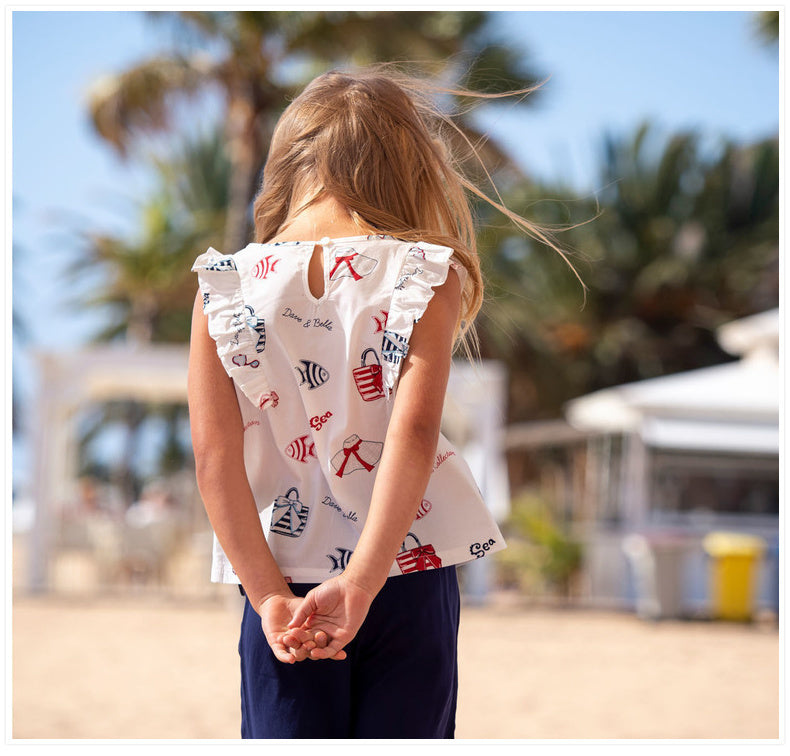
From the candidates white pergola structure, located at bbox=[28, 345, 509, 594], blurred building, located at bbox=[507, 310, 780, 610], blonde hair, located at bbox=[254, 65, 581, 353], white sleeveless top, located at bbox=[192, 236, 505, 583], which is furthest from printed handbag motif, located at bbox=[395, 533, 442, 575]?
blurred building, located at bbox=[507, 310, 780, 610]

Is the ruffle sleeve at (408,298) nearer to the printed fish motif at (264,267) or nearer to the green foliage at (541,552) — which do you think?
the printed fish motif at (264,267)

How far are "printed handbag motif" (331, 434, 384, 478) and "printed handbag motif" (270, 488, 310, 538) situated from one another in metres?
0.09

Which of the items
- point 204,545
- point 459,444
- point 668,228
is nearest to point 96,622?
point 204,545

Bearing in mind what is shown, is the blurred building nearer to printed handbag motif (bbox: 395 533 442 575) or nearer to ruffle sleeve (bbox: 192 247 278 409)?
printed handbag motif (bbox: 395 533 442 575)

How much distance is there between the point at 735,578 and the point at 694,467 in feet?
8.22

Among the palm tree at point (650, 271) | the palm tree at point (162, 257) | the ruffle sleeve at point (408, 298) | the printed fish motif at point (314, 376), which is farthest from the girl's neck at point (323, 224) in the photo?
the palm tree at point (650, 271)

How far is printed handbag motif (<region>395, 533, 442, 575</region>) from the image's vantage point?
59.0 inches

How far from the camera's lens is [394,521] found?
1406 mm

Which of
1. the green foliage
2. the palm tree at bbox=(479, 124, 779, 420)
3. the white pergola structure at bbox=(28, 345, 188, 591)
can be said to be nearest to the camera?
the white pergola structure at bbox=(28, 345, 188, 591)

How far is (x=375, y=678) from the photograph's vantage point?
1.47 meters

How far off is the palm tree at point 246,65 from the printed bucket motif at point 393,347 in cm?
1121

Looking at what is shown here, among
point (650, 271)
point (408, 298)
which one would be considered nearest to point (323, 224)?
point (408, 298)

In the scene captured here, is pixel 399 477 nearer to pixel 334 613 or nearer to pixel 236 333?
pixel 334 613

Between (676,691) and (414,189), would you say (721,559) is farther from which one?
(414,189)
